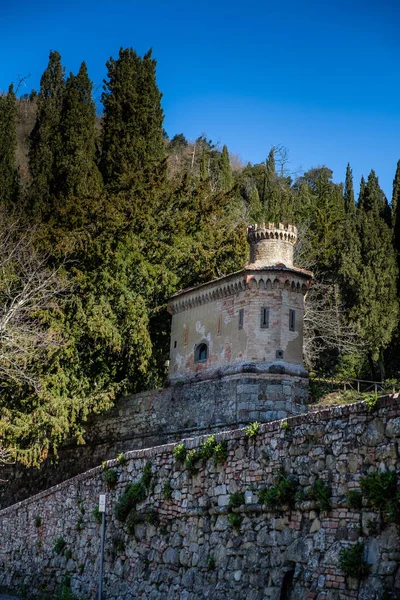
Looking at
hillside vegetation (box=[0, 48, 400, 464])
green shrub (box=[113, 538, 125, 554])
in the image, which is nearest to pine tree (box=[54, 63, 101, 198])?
hillside vegetation (box=[0, 48, 400, 464])

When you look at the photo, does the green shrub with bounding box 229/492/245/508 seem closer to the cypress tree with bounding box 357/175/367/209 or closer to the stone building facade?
the stone building facade

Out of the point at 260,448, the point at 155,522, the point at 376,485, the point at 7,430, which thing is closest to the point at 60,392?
the point at 7,430

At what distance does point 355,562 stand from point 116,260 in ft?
64.3

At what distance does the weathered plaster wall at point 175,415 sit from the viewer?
76.4 feet

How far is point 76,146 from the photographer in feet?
114

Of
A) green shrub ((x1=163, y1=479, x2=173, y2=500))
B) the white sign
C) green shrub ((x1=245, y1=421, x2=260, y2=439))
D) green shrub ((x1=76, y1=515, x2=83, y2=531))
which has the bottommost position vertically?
green shrub ((x1=76, y1=515, x2=83, y2=531))

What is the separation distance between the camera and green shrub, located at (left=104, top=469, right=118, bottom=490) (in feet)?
48.7

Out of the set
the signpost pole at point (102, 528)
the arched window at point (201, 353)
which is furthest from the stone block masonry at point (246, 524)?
the arched window at point (201, 353)

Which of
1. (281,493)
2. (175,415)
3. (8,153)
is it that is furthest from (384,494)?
(8,153)

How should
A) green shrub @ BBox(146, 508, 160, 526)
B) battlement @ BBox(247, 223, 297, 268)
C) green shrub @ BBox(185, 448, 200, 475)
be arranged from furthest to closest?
battlement @ BBox(247, 223, 297, 268) → green shrub @ BBox(146, 508, 160, 526) → green shrub @ BBox(185, 448, 200, 475)

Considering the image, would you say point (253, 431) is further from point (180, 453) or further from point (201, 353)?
point (201, 353)

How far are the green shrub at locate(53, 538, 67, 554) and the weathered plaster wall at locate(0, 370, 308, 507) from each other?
7655 mm

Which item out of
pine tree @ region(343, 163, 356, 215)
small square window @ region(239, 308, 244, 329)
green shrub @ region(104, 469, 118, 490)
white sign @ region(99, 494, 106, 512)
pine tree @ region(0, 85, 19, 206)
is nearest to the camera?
white sign @ region(99, 494, 106, 512)

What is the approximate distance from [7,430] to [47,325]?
3.62m
